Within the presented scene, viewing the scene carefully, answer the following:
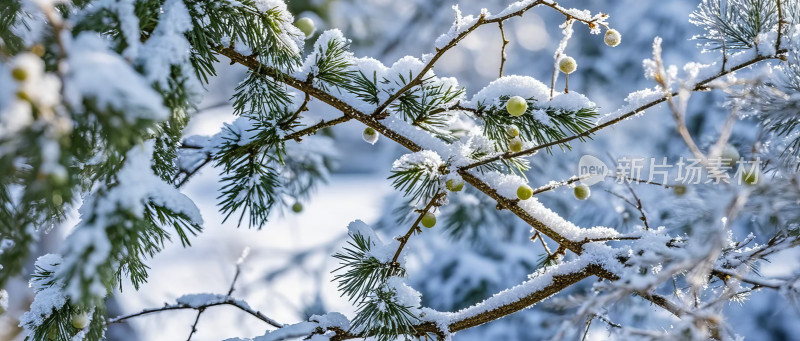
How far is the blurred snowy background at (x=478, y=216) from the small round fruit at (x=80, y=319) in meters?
1.11

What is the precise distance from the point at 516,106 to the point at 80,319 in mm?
728

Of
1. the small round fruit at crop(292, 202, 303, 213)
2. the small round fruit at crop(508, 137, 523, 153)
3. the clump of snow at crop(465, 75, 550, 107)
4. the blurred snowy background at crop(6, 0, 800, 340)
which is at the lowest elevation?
the small round fruit at crop(508, 137, 523, 153)

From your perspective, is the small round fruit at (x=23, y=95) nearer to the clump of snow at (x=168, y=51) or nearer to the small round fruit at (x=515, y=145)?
the clump of snow at (x=168, y=51)

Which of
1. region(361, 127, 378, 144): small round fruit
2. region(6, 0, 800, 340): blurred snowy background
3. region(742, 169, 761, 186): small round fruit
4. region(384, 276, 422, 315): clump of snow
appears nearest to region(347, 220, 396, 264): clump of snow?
region(384, 276, 422, 315): clump of snow

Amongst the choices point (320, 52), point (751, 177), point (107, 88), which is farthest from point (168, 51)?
point (751, 177)

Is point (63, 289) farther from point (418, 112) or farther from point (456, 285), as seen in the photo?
point (456, 285)

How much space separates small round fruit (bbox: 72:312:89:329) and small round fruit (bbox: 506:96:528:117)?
707 mm

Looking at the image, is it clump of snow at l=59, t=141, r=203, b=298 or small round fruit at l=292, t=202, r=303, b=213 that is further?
small round fruit at l=292, t=202, r=303, b=213

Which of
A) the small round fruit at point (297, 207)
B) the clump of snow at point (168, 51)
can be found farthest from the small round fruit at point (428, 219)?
the small round fruit at point (297, 207)

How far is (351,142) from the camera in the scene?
6.55m

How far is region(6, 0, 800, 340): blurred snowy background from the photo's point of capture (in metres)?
2.66

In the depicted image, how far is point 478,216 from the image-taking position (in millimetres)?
2184

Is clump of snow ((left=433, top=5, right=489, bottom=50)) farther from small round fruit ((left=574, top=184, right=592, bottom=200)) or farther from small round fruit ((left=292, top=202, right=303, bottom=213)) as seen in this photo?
small round fruit ((left=292, top=202, right=303, bottom=213))

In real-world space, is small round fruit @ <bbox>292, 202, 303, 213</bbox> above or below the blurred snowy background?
below
